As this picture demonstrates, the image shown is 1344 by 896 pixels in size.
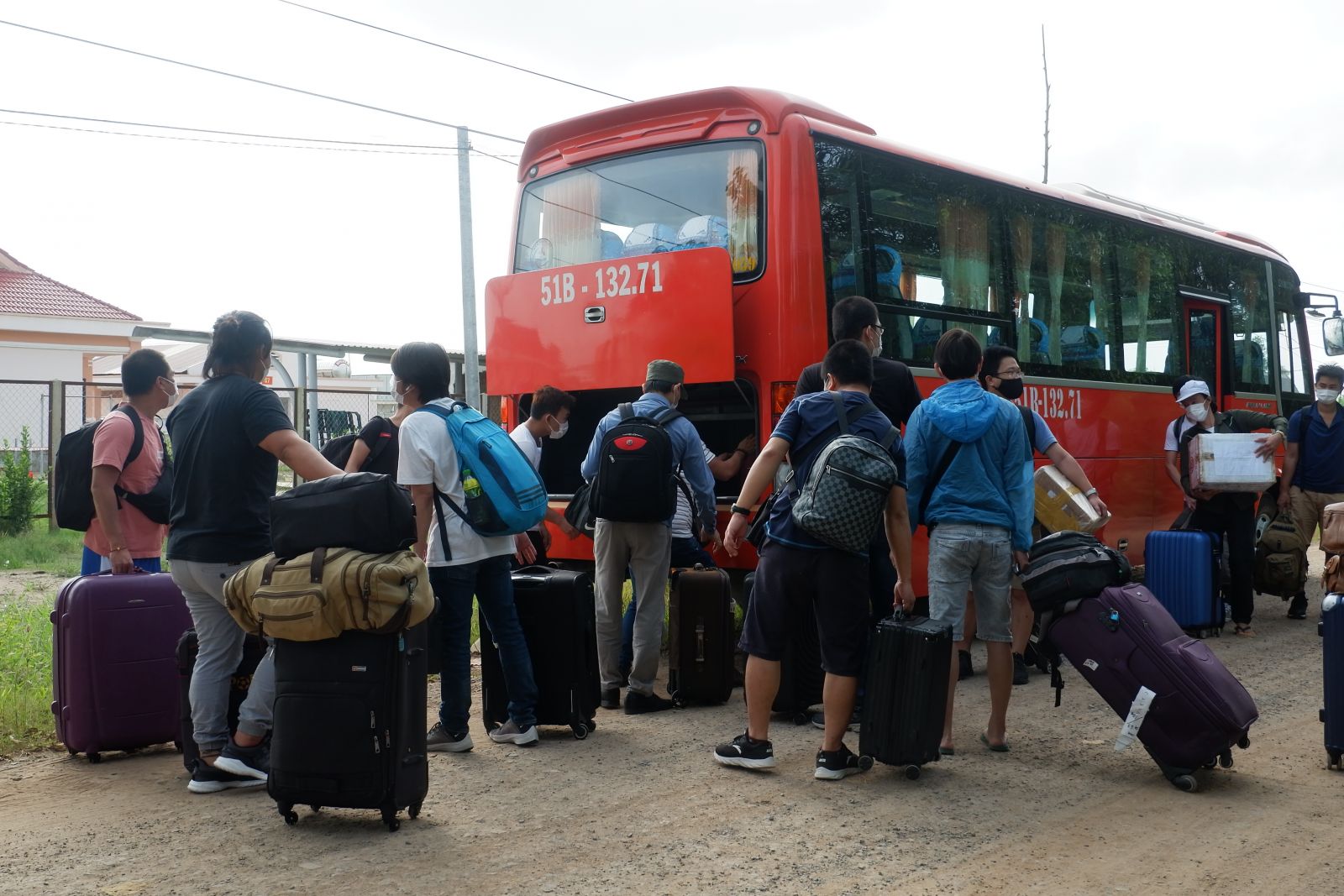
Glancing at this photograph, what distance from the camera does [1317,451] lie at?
31.6 ft

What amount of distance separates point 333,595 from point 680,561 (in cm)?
302

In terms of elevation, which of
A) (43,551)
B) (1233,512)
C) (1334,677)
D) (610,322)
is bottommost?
(1334,677)

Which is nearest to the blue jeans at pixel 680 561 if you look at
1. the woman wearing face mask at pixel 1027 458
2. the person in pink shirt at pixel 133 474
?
the woman wearing face mask at pixel 1027 458

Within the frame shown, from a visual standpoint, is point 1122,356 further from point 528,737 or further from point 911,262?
point 528,737

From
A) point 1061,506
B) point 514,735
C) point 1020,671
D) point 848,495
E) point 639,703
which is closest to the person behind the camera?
point 848,495

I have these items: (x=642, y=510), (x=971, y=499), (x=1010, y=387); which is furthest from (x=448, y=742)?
(x=1010, y=387)

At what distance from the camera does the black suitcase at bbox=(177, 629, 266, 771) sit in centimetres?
501

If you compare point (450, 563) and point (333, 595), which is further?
point (450, 563)

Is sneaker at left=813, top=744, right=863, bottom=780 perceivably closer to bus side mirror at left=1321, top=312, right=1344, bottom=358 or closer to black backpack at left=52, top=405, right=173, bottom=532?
black backpack at left=52, top=405, right=173, bottom=532

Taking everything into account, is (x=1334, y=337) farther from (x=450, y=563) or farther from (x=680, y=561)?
(x=450, y=563)

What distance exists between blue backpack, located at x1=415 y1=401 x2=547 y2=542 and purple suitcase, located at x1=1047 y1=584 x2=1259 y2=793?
2443 millimetres

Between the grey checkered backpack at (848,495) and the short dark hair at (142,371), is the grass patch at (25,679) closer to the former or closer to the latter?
the short dark hair at (142,371)

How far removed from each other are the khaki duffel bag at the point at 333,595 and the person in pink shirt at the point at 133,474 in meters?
1.56

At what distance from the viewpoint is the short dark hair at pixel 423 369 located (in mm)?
5387
